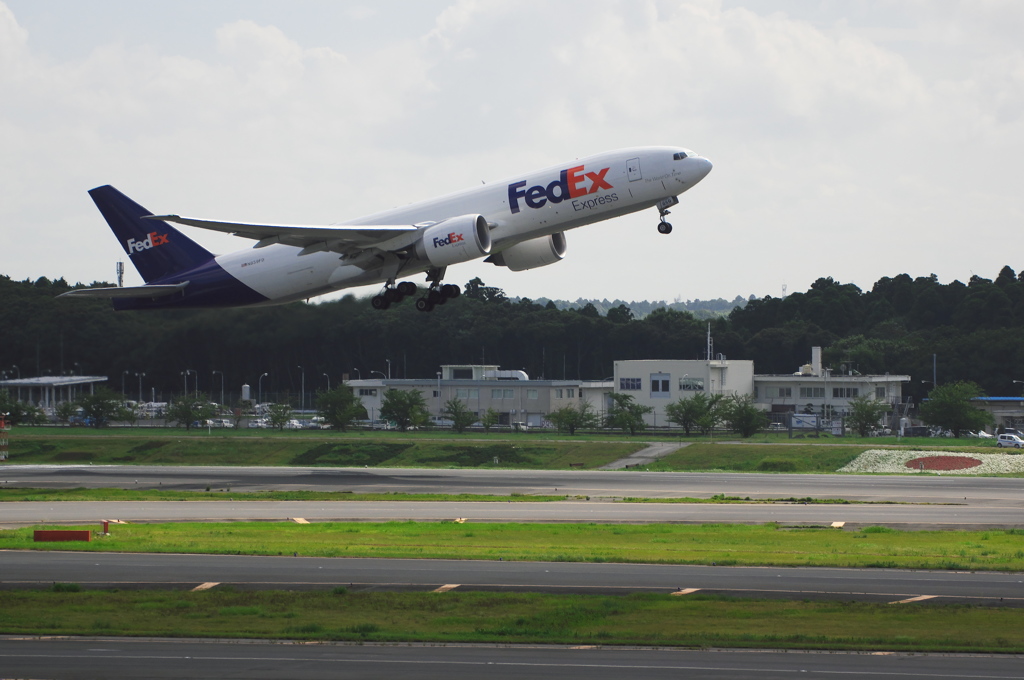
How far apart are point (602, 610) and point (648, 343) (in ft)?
482

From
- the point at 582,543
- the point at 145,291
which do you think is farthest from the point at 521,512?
the point at 145,291

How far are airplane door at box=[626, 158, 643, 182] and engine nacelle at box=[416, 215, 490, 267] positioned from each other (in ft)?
21.1

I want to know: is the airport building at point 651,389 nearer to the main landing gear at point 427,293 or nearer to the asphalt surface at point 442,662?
the main landing gear at point 427,293

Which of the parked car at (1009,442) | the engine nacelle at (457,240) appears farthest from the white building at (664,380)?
the engine nacelle at (457,240)

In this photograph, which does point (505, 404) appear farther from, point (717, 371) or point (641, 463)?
point (641, 463)

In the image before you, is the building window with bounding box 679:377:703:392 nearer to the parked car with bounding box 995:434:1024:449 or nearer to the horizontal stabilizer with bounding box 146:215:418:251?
the parked car with bounding box 995:434:1024:449

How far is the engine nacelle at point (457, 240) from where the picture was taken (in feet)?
149

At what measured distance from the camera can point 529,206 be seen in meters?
45.9

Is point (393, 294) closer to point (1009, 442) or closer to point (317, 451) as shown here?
point (317, 451)

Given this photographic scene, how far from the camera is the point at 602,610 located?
74.2 ft

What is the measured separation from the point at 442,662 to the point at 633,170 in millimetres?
29567

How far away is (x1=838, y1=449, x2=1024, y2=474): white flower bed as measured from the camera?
69.4 m

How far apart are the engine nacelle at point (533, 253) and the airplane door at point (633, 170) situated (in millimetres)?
7267

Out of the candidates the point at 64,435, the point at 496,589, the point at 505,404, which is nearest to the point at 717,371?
the point at 505,404
